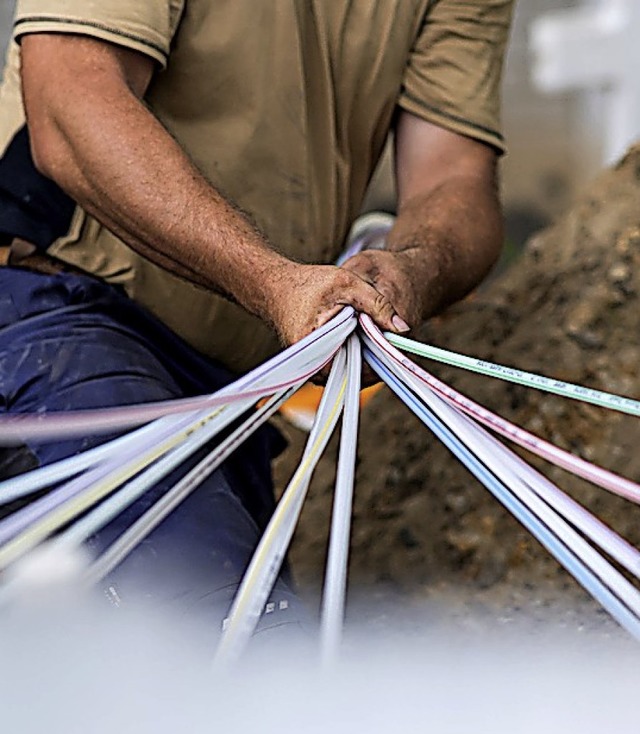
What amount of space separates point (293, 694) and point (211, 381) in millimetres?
1402

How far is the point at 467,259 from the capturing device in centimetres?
183

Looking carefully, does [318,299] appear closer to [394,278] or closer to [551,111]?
[394,278]

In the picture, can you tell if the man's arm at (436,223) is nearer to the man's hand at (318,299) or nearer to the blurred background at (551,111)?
the man's hand at (318,299)

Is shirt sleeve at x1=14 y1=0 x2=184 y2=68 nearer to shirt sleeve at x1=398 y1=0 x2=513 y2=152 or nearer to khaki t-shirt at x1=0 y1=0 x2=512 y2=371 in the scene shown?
khaki t-shirt at x1=0 y1=0 x2=512 y2=371

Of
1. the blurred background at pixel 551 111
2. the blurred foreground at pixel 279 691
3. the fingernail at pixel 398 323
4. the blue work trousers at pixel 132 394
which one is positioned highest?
the blurred foreground at pixel 279 691

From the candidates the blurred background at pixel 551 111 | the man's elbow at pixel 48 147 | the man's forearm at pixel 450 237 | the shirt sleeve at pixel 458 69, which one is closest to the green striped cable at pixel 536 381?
the man's forearm at pixel 450 237

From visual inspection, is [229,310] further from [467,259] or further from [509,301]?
[509,301]

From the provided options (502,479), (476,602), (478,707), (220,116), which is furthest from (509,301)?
(478,707)

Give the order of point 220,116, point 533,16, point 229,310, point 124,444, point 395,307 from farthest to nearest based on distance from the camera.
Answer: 1. point 533,16
2. point 229,310
3. point 220,116
4. point 395,307
5. point 124,444

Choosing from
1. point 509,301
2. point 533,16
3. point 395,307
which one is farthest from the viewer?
point 533,16

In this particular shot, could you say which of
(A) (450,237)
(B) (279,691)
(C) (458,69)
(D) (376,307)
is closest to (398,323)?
(D) (376,307)

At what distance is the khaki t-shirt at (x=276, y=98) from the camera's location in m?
1.65

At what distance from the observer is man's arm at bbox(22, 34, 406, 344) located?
1315 millimetres

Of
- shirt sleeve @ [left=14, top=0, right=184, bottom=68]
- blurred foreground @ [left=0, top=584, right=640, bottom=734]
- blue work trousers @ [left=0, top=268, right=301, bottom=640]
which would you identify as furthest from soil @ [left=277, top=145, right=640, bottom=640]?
blurred foreground @ [left=0, top=584, right=640, bottom=734]
